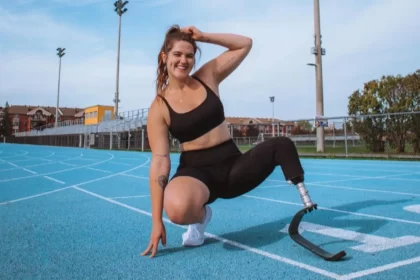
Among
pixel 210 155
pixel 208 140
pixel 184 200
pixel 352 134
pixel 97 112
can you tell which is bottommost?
pixel 184 200

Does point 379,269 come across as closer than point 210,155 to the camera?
Yes

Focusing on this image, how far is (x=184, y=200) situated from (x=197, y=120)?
2.08 ft

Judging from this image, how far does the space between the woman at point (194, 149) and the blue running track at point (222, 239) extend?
31cm

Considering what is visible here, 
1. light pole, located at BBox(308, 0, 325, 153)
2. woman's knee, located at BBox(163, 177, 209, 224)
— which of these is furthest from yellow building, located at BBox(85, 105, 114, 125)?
woman's knee, located at BBox(163, 177, 209, 224)

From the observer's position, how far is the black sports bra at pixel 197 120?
8.71 ft

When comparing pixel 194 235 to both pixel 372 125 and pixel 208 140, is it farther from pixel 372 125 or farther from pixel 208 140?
pixel 372 125

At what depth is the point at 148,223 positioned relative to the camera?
12.6 feet

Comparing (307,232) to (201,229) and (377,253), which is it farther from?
(201,229)

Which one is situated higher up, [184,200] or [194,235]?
[184,200]

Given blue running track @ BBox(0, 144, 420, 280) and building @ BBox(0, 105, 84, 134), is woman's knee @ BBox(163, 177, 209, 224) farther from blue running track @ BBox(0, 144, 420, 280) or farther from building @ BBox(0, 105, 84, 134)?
building @ BBox(0, 105, 84, 134)

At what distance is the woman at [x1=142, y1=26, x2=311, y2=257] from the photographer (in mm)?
2508

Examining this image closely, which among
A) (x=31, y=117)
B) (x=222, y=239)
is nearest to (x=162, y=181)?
(x=222, y=239)

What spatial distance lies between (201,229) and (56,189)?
4.78 m

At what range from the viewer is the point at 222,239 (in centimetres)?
313
